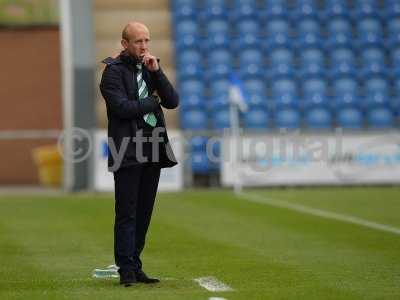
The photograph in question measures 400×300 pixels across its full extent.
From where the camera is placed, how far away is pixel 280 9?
981 inches

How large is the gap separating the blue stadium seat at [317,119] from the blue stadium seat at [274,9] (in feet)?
8.01

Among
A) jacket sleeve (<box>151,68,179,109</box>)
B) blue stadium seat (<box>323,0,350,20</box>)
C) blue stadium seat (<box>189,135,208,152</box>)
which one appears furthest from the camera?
blue stadium seat (<box>323,0,350,20</box>)

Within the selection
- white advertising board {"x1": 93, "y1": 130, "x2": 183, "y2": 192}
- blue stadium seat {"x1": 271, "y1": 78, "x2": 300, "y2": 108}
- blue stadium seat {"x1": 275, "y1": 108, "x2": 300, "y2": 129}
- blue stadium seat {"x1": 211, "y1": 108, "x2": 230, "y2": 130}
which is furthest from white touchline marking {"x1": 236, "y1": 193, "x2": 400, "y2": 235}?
blue stadium seat {"x1": 271, "y1": 78, "x2": 300, "y2": 108}

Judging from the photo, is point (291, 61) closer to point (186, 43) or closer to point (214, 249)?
point (186, 43)

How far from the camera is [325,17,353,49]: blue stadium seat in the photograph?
24.8 meters

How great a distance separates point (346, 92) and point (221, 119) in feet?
9.62

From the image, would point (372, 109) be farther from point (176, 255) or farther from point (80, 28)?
point (176, 255)

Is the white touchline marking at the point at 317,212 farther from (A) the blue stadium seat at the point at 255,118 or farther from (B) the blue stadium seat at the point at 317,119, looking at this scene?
(B) the blue stadium seat at the point at 317,119

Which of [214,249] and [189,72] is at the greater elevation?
[189,72]

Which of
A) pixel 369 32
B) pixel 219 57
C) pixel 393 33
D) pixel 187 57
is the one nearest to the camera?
pixel 187 57

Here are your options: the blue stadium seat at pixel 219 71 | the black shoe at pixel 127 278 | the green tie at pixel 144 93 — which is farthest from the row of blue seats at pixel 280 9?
the black shoe at pixel 127 278

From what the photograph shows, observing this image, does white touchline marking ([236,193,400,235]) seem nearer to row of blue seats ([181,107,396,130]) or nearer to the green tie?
row of blue seats ([181,107,396,130])

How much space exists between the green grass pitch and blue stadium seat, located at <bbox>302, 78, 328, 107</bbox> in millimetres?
5021

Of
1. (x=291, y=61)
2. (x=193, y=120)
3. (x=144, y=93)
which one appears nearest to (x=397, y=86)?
(x=291, y=61)
